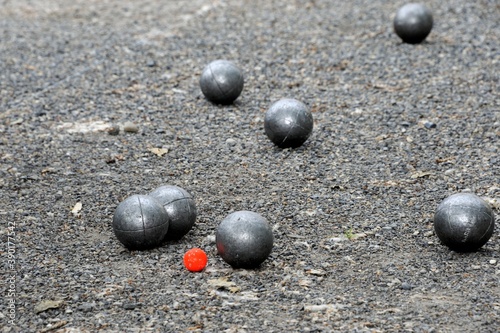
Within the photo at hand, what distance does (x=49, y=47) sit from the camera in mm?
12688

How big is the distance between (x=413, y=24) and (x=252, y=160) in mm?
4883

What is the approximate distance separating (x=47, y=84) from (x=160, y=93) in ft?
5.73

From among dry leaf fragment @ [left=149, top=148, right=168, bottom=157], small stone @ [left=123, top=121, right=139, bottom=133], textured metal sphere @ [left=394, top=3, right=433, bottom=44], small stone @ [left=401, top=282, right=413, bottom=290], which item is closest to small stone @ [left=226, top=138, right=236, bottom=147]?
dry leaf fragment @ [left=149, top=148, right=168, bottom=157]

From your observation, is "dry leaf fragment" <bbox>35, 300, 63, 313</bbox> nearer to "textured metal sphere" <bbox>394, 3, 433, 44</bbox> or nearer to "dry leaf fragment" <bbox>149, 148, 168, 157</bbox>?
"dry leaf fragment" <bbox>149, 148, 168, 157</bbox>

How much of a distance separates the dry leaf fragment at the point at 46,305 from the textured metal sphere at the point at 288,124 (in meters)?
3.89

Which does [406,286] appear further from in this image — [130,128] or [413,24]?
[413,24]

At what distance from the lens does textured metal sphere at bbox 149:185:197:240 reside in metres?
6.82

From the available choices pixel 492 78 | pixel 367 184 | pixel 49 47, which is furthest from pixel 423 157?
pixel 49 47

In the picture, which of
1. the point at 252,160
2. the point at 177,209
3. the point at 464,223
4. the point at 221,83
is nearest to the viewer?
the point at 464,223

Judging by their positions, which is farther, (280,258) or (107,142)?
(107,142)

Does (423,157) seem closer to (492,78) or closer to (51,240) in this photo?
(492,78)

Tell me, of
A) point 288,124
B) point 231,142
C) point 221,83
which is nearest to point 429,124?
point 288,124

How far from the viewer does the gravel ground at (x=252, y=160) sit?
19.3ft

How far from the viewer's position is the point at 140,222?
6.55 m
